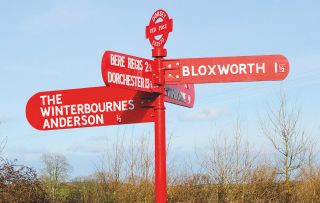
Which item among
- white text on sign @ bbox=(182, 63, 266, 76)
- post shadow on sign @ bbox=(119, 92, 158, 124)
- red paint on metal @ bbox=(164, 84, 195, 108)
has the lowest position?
post shadow on sign @ bbox=(119, 92, 158, 124)

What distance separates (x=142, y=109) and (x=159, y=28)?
2.51 ft

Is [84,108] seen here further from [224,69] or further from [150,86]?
[224,69]

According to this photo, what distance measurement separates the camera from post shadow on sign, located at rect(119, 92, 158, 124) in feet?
16.2

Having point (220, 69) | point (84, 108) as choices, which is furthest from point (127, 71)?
point (84, 108)

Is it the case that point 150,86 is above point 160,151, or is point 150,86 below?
above

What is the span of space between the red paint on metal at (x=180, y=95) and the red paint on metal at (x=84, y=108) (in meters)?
0.25

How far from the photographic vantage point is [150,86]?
4613mm

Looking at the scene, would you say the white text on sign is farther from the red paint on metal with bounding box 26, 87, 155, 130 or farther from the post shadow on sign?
the red paint on metal with bounding box 26, 87, 155, 130

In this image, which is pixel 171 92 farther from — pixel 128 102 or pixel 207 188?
pixel 207 188

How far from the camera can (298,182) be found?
14969 mm

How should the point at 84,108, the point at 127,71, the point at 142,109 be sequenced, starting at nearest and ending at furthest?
the point at 127,71 → the point at 142,109 → the point at 84,108

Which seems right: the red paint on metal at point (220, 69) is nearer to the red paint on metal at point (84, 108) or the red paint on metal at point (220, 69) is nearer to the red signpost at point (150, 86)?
the red signpost at point (150, 86)

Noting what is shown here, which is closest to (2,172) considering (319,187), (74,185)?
(74,185)

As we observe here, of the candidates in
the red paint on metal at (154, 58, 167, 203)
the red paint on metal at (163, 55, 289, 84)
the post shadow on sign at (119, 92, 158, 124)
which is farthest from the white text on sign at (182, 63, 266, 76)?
the post shadow on sign at (119, 92, 158, 124)
